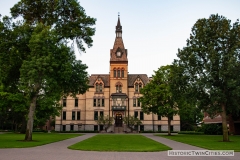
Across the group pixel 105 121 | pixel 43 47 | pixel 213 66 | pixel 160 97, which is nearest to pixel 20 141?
pixel 43 47

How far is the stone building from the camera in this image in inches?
2714

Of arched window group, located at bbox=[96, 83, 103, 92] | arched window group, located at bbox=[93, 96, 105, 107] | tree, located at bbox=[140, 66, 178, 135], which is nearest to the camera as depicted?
tree, located at bbox=[140, 66, 178, 135]

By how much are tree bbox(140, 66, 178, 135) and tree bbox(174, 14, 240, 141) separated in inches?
576

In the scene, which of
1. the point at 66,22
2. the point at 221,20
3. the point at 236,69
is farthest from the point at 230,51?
the point at 66,22

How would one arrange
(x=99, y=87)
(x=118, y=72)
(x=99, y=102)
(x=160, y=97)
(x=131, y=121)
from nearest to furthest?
(x=160, y=97), (x=131, y=121), (x=118, y=72), (x=99, y=102), (x=99, y=87)

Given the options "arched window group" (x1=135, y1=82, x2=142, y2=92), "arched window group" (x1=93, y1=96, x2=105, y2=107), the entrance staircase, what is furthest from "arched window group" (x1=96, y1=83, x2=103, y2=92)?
the entrance staircase

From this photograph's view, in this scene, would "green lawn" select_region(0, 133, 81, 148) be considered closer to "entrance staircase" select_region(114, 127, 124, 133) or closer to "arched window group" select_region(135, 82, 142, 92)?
"entrance staircase" select_region(114, 127, 124, 133)

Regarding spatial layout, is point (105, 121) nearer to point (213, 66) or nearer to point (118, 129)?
point (118, 129)

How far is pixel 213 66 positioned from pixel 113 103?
4064cm

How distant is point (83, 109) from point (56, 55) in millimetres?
44939

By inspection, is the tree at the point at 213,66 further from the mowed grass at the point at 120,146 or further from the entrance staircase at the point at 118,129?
the entrance staircase at the point at 118,129

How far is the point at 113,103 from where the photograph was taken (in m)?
68.0

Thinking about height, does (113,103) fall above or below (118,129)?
above

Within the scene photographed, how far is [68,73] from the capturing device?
89.7 feet
